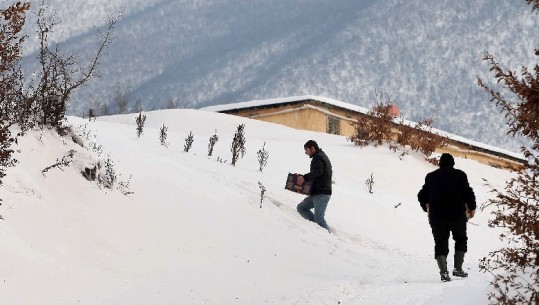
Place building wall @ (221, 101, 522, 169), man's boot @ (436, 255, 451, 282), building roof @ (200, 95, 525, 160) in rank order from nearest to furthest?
man's boot @ (436, 255, 451, 282)
building roof @ (200, 95, 525, 160)
building wall @ (221, 101, 522, 169)

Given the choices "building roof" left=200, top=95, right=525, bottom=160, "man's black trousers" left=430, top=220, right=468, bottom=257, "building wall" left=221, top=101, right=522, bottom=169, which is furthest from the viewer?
"building wall" left=221, top=101, right=522, bottom=169

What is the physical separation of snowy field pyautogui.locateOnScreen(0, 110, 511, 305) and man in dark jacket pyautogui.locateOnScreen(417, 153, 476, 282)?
386mm

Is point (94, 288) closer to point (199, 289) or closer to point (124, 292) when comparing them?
point (124, 292)

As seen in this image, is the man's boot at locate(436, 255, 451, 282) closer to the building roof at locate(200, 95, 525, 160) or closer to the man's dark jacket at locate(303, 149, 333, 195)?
the man's dark jacket at locate(303, 149, 333, 195)

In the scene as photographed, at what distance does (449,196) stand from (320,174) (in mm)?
3001

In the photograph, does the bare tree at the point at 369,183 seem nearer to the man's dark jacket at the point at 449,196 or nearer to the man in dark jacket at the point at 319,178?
the man in dark jacket at the point at 319,178

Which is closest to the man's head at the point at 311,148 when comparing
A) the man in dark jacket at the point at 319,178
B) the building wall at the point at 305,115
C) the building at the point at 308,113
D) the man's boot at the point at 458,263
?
the man in dark jacket at the point at 319,178

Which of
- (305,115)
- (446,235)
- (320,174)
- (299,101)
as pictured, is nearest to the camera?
(446,235)

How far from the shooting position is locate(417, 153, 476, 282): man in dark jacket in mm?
8289

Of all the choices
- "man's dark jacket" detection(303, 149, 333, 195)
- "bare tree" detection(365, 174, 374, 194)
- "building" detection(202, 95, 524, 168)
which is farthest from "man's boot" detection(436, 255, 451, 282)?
"building" detection(202, 95, 524, 168)

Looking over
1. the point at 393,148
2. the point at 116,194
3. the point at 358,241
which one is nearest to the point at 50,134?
the point at 116,194

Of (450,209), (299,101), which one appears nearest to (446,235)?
(450,209)

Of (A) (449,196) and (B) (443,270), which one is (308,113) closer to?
(A) (449,196)

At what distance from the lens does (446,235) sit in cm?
836
